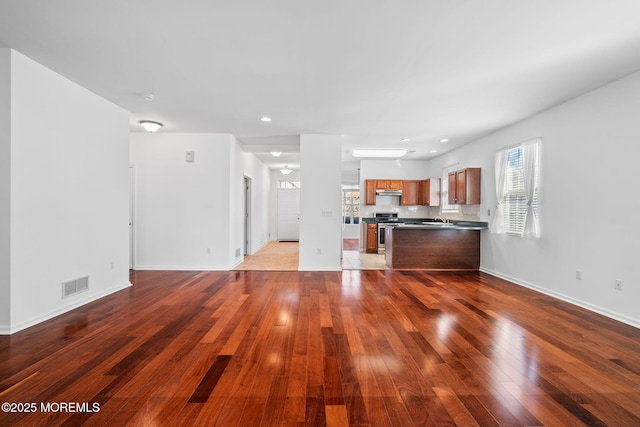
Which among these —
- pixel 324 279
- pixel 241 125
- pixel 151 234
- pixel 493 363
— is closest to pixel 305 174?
pixel 241 125

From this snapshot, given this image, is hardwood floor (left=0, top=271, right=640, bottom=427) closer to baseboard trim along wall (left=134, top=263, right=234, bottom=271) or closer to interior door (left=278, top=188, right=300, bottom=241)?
baseboard trim along wall (left=134, top=263, right=234, bottom=271)

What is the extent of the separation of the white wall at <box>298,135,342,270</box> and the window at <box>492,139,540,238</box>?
2.89m

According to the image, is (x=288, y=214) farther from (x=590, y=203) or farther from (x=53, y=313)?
(x=590, y=203)

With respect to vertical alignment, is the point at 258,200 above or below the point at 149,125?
below

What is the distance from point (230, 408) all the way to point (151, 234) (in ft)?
15.5

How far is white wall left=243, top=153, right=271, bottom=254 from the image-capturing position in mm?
7492

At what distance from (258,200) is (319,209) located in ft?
11.2

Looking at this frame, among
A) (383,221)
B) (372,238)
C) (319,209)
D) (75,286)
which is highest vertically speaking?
(319,209)

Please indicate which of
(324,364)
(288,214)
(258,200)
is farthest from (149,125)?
(288,214)

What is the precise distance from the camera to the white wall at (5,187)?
2.60m

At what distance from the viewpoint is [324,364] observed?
6.81ft

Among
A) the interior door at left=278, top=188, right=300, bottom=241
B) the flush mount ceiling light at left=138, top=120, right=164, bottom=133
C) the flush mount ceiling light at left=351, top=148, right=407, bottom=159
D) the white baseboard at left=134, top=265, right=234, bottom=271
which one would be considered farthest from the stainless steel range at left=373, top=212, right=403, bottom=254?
the flush mount ceiling light at left=138, top=120, right=164, bottom=133

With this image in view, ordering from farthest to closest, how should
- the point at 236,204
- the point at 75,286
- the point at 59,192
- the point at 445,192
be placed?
the point at 445,192
the point at 236,204
the point at 75,286
the point at 59,192

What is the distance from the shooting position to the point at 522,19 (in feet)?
6.98
